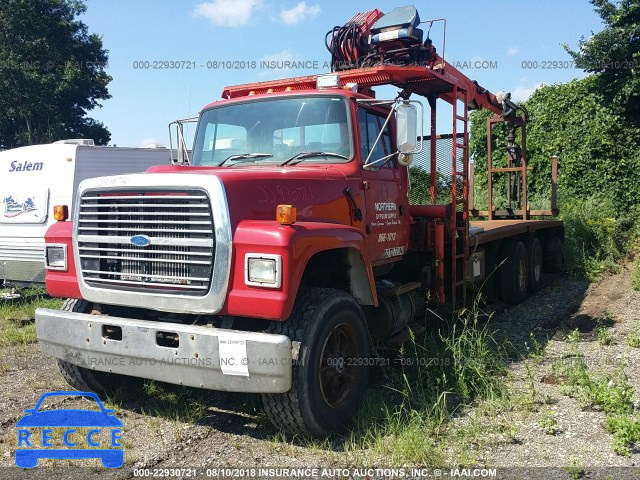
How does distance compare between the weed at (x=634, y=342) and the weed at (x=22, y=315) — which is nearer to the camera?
the weed at (x=634, y=342)

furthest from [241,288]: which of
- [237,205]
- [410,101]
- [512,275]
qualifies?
[512,275]

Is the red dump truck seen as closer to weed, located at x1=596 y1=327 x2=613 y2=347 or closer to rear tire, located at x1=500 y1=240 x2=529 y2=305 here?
weed, located at x1=596 y1=327 x2=613 y2=347

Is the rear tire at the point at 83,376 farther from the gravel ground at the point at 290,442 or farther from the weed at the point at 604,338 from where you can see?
the weed at the point at 604,338

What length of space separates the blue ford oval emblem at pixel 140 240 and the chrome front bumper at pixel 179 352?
54 cm

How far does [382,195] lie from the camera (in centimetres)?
534

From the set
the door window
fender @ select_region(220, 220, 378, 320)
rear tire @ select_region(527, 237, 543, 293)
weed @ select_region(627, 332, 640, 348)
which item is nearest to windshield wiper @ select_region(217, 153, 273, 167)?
the door window

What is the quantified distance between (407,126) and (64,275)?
3.03 metres

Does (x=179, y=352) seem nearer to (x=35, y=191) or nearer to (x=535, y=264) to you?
(x=35, y=191)

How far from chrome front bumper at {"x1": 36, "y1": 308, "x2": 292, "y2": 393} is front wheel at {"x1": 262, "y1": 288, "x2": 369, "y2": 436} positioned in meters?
0.24

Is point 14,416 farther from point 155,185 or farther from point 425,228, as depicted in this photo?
point 425,228

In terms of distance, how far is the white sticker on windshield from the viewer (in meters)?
3.69

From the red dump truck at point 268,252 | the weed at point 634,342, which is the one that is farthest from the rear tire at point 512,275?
the red dump truck at point 268,252

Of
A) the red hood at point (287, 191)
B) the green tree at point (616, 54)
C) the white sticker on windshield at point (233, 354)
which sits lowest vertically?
the white sticker on windshield at point (233, 354)

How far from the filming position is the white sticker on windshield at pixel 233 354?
3.69m
